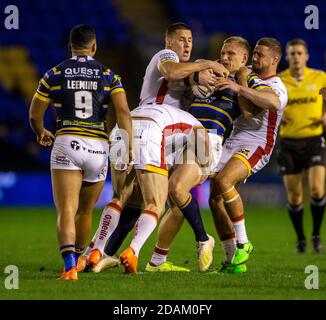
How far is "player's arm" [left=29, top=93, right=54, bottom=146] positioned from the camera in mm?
7410

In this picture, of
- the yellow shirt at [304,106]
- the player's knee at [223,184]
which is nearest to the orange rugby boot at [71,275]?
the player's knee at [223,184]

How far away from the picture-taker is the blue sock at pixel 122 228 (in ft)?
26.7

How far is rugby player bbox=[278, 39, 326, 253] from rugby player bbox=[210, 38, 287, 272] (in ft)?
9.07

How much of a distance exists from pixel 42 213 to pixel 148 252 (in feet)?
24.6

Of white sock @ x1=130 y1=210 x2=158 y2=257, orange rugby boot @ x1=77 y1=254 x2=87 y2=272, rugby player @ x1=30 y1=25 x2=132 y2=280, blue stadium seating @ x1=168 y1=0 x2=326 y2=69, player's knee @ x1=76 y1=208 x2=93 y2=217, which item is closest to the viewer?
rugby player @ x1=30 y1=25 x2=132 y2=280

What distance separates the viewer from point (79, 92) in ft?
24.0

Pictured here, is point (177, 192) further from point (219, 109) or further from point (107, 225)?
point (219, 109)

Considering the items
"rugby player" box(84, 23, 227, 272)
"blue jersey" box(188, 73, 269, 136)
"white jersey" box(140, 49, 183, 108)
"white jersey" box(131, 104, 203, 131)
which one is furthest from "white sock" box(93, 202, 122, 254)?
"blue jersey" box(188, 73, 269, 136)

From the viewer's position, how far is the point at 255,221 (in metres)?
15.3

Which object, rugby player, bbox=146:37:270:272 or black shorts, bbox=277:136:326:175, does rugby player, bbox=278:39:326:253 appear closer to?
black shorts, bbox=277:136:326:175

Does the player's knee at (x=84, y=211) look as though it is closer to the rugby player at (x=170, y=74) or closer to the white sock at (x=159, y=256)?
the rugby player at (x=170, y=74)

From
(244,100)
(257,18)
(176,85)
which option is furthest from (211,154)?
(257,18)

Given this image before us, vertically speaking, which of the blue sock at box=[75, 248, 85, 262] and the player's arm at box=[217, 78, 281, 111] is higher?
the player's arm at box=[217, 78, 281, 111]

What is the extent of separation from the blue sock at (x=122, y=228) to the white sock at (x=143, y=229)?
0.65m
